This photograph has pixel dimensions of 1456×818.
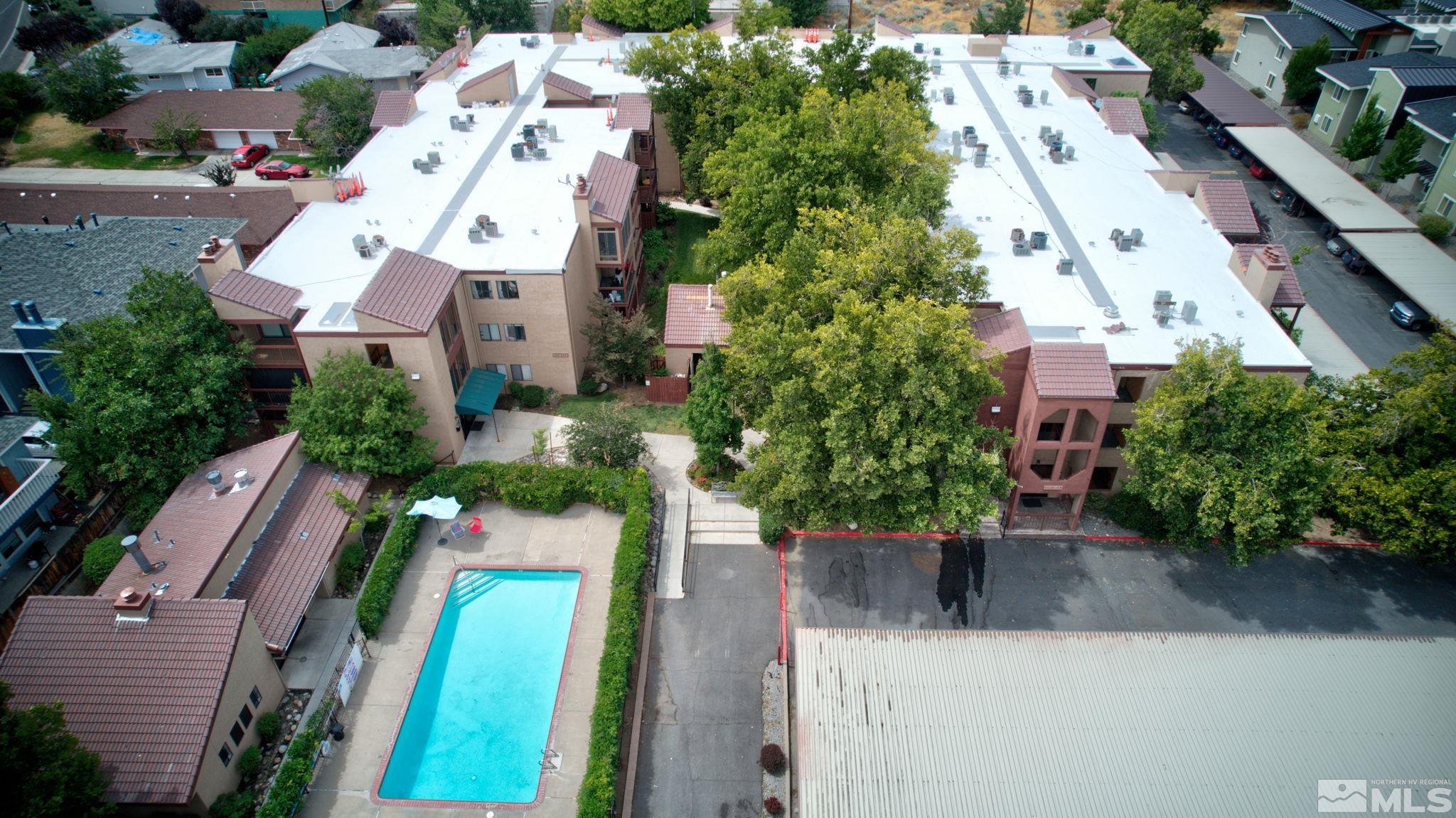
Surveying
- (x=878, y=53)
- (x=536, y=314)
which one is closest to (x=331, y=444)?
(x=536, y=314)


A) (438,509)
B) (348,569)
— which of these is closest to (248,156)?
(438,509)

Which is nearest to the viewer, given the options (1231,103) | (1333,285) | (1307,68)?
(1333,285)

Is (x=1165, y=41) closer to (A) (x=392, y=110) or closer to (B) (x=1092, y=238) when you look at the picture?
(B) (x=1092, y=238)

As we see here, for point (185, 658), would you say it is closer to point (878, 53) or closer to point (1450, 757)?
point (1450, 757)

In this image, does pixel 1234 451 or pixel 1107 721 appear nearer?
pixel 1107 721

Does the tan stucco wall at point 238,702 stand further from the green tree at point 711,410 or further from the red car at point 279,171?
the red car at point 279,171

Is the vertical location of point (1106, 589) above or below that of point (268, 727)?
below
